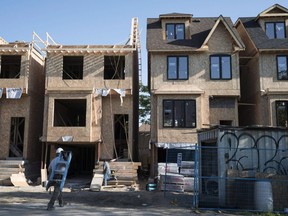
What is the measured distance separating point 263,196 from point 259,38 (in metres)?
15.1

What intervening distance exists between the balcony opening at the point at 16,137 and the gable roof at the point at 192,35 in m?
11.1

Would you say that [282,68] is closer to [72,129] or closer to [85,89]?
[85,89]

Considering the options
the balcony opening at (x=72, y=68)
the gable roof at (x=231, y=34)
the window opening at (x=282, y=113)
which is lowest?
the window opening at (x=282, y=113)

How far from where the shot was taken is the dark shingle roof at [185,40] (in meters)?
24.0

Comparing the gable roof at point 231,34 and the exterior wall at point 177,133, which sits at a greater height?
the gable roof at point 231,34

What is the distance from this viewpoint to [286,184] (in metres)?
12.9

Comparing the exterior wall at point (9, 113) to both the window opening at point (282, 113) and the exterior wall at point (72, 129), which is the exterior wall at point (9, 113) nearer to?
the exterior wall at point (72, 129)

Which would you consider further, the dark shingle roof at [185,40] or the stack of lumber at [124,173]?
the dark shingle roof at [185,40]

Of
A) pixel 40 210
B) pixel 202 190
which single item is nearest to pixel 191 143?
pixel 202 190

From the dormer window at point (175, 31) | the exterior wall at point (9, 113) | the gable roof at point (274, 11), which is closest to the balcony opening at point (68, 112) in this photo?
the exterior wall at point (9, 113)

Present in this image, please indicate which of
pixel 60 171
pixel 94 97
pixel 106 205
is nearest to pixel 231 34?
pixel 94 97

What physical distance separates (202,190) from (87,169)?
1687cm

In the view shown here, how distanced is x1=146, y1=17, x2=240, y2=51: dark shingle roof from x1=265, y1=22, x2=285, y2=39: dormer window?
255cm

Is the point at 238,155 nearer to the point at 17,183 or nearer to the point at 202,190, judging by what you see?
the point at 202,190
